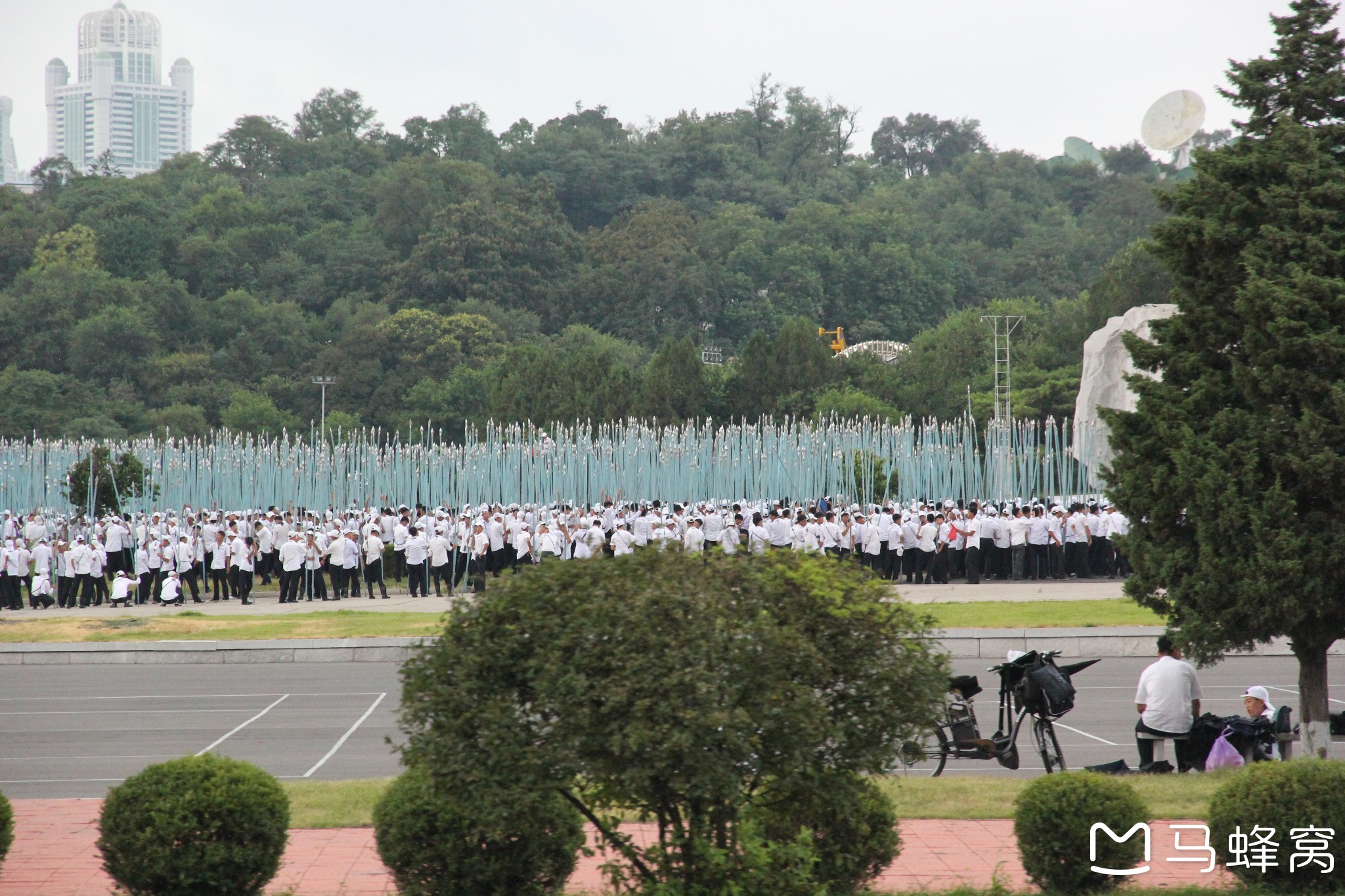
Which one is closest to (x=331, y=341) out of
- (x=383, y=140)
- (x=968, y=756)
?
(x=383, y=140)

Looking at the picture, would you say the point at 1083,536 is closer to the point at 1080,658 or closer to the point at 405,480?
the point at 1080,658

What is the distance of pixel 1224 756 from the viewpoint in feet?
31.1

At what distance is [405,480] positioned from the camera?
1310 inches

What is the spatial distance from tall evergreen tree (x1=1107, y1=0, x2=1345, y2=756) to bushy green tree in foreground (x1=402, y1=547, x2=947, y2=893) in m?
4.06

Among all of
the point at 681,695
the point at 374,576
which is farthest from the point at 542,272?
the point at 681,695

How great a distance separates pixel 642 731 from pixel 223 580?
2215cm

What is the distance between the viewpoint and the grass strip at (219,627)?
1820 cm

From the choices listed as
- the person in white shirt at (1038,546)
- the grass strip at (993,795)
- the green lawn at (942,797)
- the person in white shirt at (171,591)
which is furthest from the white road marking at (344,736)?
the person in white shirt at (1038,546)

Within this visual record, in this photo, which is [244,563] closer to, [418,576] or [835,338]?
[418,576]

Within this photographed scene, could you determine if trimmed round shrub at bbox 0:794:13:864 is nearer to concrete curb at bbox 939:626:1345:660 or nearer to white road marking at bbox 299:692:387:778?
white road marking at bbox 299:692:387:778

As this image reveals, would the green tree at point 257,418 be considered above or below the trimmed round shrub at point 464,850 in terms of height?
above

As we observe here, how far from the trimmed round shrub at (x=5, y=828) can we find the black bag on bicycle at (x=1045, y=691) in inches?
244

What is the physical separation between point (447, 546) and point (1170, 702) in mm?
16422

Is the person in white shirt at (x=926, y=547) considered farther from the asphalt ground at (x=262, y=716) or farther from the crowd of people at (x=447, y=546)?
the asphalt ground at (x=262, y=716)
